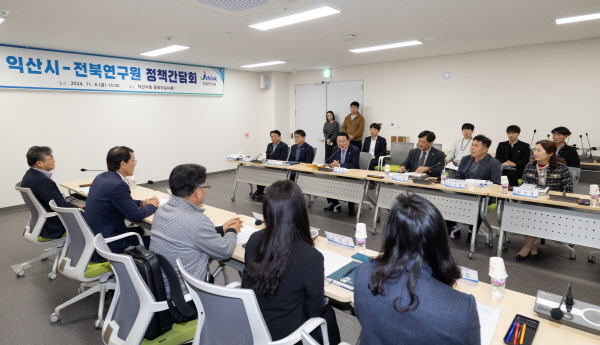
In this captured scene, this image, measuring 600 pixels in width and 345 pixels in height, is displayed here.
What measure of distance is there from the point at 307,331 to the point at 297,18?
357cm

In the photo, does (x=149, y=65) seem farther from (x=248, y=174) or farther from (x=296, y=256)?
(x=296, y=256)

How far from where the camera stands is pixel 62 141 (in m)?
5.98

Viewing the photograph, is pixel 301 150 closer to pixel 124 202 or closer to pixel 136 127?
pixel 136 127

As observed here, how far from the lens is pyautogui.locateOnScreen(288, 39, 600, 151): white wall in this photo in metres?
5.75

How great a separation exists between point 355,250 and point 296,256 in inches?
31.5

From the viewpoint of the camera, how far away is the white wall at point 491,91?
5746mm

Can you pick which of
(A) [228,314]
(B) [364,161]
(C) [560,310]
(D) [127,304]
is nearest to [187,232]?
(D) [127,304]

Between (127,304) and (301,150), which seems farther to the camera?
(301,150)

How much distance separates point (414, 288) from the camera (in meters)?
0.97

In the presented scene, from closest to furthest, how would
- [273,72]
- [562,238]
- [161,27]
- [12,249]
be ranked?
[562,238]
[12,249]
[161,27]
[273,72]

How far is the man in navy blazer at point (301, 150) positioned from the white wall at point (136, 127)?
10.3 ft

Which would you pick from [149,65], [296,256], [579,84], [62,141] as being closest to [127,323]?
[296,256]

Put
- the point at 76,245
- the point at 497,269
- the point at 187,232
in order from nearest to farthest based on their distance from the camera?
the point at 497,269
the point at 187,232
the point at 76,245

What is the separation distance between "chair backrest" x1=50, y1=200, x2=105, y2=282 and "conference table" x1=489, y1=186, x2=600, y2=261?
11.5 feet
